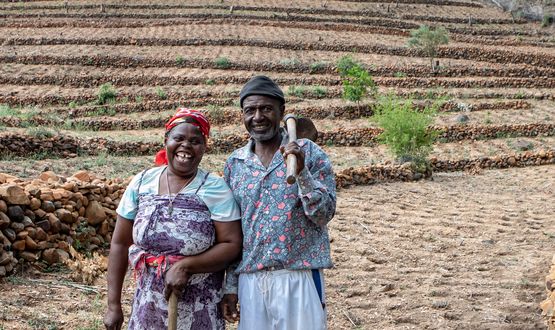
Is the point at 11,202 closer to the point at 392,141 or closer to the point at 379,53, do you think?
the point at 392,141

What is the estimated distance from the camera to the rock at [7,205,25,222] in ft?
18.8

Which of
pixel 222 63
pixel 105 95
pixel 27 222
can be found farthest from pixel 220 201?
pixel 222 63

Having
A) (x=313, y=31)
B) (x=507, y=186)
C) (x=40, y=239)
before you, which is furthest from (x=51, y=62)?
(x=40, y=239)

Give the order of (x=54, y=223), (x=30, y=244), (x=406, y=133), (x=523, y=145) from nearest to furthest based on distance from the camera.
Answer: (x=30, y=244) → (x=54, y=223) → (x=406, y=133) → (x=523, y=145)

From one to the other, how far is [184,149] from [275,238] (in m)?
0.58

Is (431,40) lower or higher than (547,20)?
lower

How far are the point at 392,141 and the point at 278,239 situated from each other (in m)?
12.1

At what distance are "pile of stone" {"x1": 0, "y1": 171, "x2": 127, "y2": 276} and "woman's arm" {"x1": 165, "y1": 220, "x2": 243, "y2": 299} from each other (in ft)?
9.64

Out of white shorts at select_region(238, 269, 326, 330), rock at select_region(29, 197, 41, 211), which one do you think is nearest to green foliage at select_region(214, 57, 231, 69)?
rock at select_region(29, 197, 41, 211)

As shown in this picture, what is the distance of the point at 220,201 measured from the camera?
309cm

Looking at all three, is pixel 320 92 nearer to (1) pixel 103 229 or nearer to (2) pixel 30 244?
(1) pixel 103 229

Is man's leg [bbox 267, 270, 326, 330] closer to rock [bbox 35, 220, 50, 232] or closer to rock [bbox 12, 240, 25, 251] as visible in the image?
rock [bbox 12, 240, 25, 251]

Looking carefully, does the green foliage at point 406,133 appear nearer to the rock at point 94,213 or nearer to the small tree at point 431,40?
the rock at point 94,213

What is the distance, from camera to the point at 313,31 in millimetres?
36250
